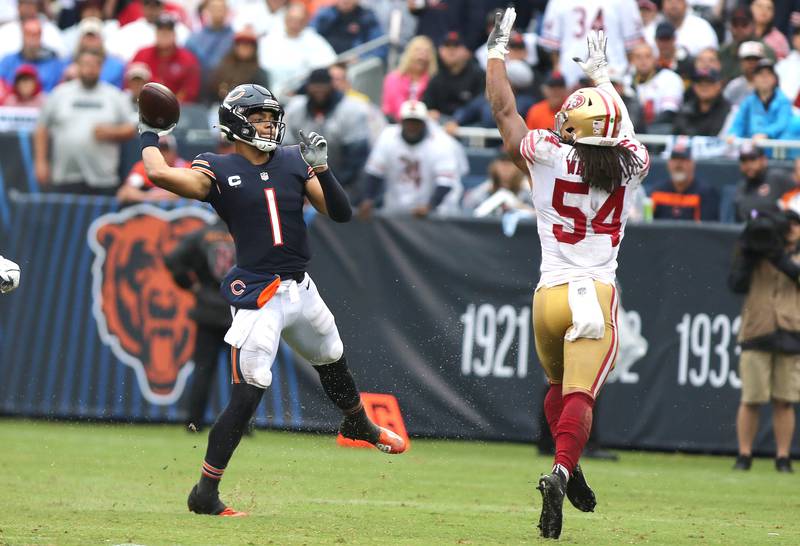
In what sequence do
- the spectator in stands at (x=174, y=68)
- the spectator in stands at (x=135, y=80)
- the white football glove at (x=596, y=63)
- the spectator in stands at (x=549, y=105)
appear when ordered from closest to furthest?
the white football glove at (x=596, y=63), the spectator in stands at (x=549, y=105), the spectator in stands at (x=135, y=80), the spectator in stands at (x=174, y=68)

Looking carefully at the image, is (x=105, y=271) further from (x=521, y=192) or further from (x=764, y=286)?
(x=764, y=286)

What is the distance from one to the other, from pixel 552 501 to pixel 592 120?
1.81 metres

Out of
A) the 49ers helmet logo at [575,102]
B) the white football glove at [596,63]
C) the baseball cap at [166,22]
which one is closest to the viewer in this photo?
the 49ers helmet logo at [575,102]

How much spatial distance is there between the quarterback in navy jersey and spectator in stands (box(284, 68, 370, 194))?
605cm

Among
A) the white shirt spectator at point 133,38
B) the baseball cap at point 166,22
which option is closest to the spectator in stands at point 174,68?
the baseball cap at point 166,22

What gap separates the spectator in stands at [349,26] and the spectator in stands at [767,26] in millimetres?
4212

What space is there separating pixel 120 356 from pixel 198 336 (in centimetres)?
98

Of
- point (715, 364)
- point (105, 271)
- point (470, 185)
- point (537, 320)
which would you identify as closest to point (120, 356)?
point (105, 271)

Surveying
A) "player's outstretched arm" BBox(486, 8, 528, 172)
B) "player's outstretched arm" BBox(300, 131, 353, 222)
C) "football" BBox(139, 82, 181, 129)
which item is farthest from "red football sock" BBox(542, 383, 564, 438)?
"football" BBox(139, 82, 181, 129)

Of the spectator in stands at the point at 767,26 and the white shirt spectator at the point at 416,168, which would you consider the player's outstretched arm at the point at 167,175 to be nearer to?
the white shirt spectator at the point at 416,168

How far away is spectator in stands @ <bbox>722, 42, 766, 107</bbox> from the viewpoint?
13941mm

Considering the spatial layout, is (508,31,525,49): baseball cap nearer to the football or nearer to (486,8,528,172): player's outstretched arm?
(486,8,528,172): player's outstretched arm

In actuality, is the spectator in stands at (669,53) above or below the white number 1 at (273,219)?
above

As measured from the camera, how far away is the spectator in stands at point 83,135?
1387cm
